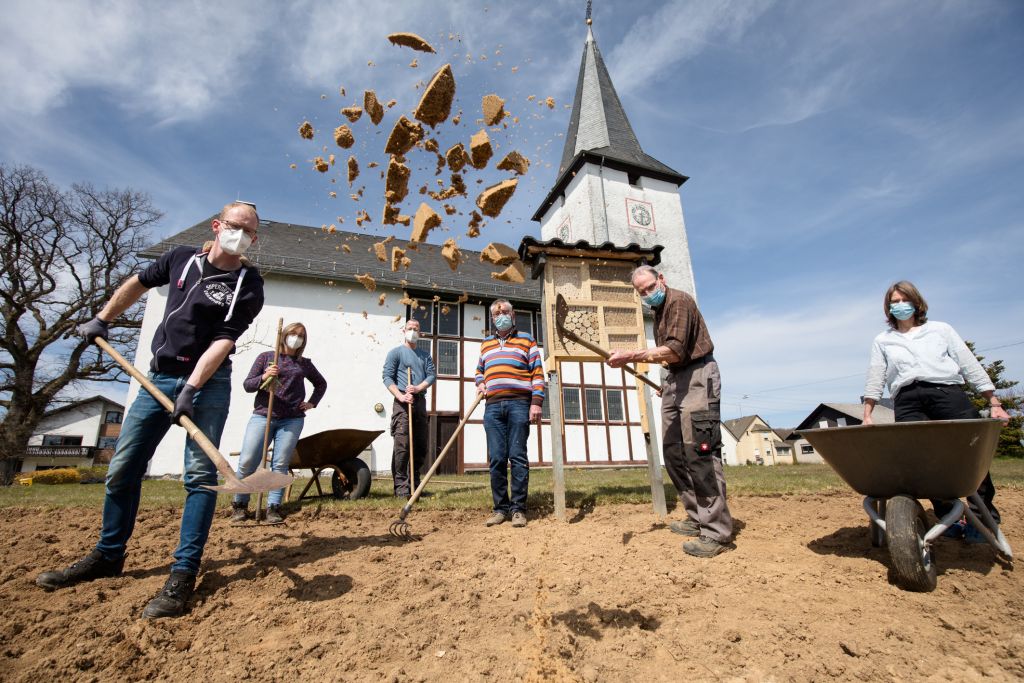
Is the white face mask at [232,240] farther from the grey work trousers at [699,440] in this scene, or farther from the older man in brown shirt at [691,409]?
the grey work trousers at [699,440]

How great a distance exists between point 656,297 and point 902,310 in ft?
5.12

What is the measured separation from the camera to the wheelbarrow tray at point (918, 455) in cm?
210

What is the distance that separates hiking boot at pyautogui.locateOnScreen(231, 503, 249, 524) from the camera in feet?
11.9

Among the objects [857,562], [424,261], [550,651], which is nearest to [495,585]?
[550,651]

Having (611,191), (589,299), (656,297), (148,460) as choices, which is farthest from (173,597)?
(611,191)

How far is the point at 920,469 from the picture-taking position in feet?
7.22

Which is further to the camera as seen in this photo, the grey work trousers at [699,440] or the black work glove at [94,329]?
the grey work trousers at [699,440]

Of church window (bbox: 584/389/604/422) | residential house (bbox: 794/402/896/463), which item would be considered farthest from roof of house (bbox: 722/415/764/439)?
church window (bbox: 584/389/604/422)

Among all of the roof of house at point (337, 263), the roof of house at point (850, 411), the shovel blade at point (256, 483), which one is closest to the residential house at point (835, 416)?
the roof of house at point (850, 411)

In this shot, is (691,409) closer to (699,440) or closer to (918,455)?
(699,440)

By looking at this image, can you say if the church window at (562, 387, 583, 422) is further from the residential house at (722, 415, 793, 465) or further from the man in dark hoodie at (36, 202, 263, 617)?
the residential house at (722, 415, 793, 465)

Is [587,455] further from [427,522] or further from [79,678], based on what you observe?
[79,678]

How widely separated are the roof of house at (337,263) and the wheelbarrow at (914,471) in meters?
11.2

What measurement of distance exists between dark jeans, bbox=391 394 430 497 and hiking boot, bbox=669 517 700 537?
9.02 feet
